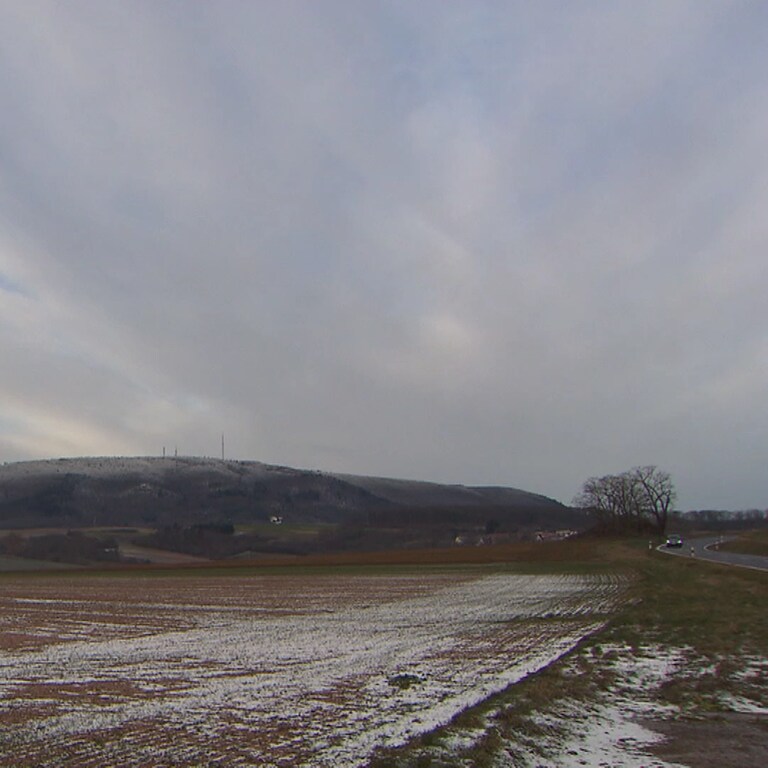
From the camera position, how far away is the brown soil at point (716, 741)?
9586mm

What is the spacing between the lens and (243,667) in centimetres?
1684

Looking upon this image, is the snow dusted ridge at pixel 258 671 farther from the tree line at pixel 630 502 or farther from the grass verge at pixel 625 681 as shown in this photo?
the tree line at pixel 630 502

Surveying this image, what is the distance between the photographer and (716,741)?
10438mm

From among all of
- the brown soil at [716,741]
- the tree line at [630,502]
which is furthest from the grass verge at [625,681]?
the tree line at [630,502]

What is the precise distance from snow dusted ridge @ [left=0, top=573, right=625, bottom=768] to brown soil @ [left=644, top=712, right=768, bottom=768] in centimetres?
311

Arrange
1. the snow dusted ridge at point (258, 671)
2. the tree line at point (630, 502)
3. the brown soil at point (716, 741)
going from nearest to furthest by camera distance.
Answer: the brown soil at point (716, 741)
the snow dusted ridge at point (258, 671)
the tree line at point (630, 502)

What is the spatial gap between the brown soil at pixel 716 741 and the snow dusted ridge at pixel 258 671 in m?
3.11

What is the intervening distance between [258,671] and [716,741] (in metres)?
9.28

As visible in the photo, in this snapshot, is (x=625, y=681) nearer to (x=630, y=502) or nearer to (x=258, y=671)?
(x=258, y=671)

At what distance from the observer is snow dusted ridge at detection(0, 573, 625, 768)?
10.1 meters

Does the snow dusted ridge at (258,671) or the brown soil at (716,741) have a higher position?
the snow dusted ridge at (258,671)

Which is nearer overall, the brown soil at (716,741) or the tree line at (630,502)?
the brown soil at (716,741)

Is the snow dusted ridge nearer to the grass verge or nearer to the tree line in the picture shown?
the grass verge

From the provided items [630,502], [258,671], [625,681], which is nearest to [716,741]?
[625,681]
